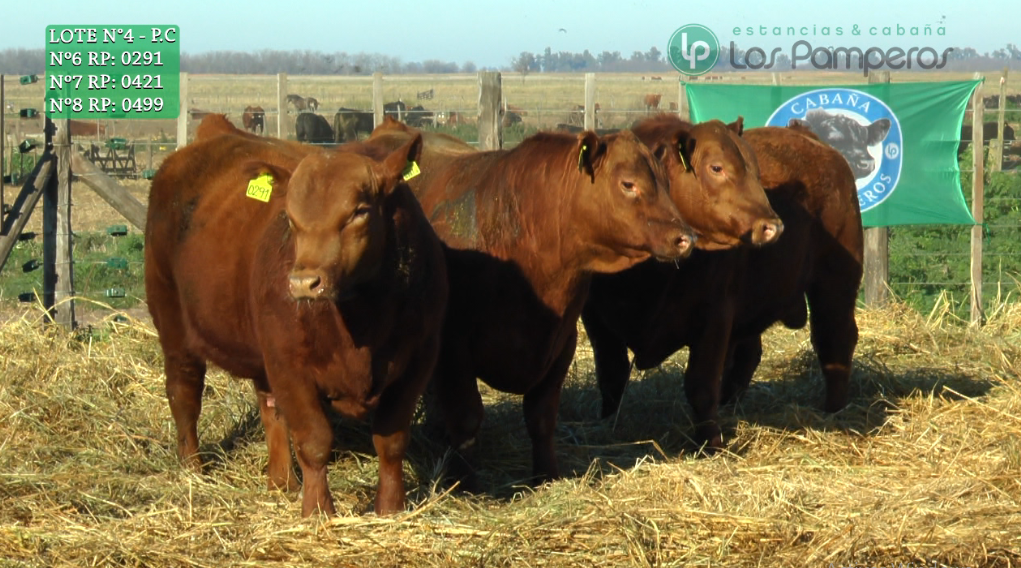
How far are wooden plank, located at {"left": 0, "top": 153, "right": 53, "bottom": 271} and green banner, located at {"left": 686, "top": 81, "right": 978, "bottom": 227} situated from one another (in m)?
4.82

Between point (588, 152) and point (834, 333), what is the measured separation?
2630mm

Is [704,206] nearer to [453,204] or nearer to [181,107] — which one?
[453,204]

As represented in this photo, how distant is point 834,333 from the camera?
715cm

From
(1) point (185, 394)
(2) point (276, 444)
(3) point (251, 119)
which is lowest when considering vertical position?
(2) point (276, 444)

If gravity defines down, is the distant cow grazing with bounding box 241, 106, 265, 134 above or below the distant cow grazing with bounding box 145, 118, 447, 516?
above

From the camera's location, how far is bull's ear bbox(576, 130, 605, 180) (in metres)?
5.14

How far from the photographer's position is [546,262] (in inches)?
211

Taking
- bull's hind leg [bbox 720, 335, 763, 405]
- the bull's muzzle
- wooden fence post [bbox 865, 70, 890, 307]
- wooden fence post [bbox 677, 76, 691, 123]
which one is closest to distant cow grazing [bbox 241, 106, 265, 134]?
wooden fence post [bbox 677, 76, 691, 123]

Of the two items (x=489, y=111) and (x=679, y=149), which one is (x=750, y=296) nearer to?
(x=679, y=149)

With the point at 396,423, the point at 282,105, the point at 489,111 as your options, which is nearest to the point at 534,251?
the point at 396,423

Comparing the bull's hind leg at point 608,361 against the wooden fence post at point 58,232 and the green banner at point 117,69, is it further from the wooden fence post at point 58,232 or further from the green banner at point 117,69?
the green banner at point 117,69

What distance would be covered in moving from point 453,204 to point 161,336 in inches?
63.4

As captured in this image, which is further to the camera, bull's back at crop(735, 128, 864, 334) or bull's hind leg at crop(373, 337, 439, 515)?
bull's back at crop(735, 128, 864, 334)

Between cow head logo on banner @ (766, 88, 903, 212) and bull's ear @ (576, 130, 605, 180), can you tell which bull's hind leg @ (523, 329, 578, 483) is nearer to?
bull's ear @ (576, 130, 605, 180)
